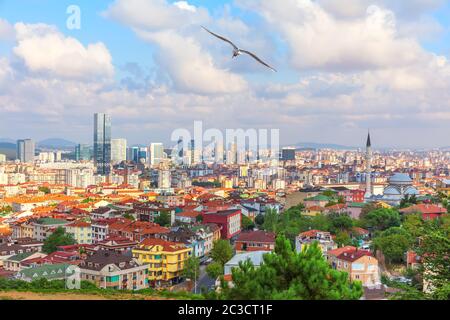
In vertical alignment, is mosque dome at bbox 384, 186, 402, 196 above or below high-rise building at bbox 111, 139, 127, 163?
below

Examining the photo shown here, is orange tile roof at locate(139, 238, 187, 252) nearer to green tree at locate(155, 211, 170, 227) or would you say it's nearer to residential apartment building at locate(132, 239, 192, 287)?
residential apartment building at locate(132, 239, 192, 287)

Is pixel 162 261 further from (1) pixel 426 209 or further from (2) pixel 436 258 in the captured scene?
(1) pixel 426 209

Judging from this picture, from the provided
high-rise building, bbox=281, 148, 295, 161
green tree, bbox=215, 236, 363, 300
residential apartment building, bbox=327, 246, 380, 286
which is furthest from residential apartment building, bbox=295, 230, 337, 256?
high-rise building, bbox=281, 148, 295, 161

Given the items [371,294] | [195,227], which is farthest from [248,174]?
[371,294]

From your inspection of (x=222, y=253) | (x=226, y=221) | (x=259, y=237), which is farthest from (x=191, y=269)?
(x=226, y=221)

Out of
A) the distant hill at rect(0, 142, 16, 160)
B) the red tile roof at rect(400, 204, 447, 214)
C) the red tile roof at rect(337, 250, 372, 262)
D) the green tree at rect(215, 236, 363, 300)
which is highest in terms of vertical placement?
the distant hill at rect(0, 142, 16, 160)

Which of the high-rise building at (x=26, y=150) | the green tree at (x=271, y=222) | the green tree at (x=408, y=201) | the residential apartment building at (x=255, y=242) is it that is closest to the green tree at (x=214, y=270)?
the residential apartment building at (x=255, y=242)

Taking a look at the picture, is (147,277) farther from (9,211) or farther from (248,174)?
(248,174)
